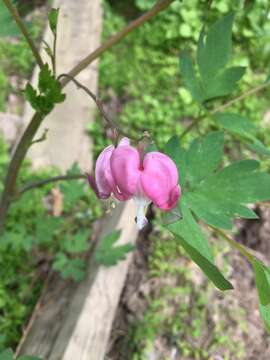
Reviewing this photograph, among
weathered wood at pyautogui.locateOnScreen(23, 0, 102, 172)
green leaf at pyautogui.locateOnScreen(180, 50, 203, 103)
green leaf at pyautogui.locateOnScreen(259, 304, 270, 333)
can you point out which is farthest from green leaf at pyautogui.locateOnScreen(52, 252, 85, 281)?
green leaf at pyautogui.locateOnScreen(259, 304, 270, 333)

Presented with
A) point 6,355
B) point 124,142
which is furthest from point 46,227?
point 124,142

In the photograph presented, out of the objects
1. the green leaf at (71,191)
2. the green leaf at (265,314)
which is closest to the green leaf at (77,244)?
the green leaf at (71,191)

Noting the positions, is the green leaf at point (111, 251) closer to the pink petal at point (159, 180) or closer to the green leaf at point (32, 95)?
the green leaf at point (32, 95)

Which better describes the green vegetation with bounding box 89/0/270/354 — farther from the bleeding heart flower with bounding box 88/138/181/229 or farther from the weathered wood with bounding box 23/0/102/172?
the bleeding heart flower with bounding box 88/138/181/229

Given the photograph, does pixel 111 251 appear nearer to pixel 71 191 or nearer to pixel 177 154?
pixel 71 191

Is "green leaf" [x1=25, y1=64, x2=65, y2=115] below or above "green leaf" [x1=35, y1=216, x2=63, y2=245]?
above

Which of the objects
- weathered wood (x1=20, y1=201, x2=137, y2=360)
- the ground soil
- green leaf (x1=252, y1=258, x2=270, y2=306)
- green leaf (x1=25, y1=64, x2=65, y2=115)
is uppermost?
green leaf (x1=25, y1=64, x2=65, y2=115)
